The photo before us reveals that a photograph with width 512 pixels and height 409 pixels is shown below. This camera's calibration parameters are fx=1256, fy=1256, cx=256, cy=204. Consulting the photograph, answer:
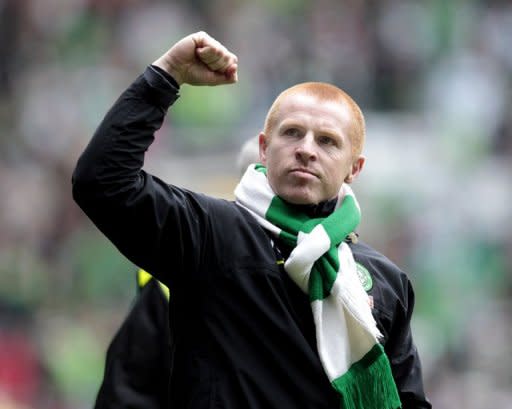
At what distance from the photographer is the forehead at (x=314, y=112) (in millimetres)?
3436

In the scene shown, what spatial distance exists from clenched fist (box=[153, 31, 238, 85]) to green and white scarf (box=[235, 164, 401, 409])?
0.36m

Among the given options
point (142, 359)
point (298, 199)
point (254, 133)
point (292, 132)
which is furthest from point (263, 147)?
point (254, 133)

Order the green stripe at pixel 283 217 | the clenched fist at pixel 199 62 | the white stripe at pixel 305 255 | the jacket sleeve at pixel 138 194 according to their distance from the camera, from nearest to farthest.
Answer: the jacket sleeve at pixel 138 194, the clenched fist at pixel 199 62, the white stripe at pixel 305 255, the green stripe at pixel 283 217

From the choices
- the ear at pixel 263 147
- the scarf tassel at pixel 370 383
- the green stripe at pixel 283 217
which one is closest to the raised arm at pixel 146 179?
the green stripe at pixel 283 217

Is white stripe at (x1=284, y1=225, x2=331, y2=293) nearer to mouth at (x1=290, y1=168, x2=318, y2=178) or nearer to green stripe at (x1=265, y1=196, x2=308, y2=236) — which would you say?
green stripe at (x1=265, y1=196, x2=308, y2=236)

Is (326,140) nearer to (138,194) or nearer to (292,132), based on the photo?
(292,132)

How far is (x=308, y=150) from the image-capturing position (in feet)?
11.1

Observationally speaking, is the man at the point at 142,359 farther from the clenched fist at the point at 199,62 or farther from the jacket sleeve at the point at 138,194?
the clenched fist at the point at 199,62

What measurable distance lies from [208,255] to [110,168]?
382mm

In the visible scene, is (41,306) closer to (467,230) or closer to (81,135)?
(81,135)

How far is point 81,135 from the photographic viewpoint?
410 inches

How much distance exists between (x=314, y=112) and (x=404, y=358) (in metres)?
0.76

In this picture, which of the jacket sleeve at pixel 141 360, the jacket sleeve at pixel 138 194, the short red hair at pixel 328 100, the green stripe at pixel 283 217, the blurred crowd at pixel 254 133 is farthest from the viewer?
the blurred crowd at pixel 254 133

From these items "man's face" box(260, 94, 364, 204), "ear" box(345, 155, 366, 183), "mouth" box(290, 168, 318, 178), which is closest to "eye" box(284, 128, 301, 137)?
"man's face" box(260, 94, 364, 204)
